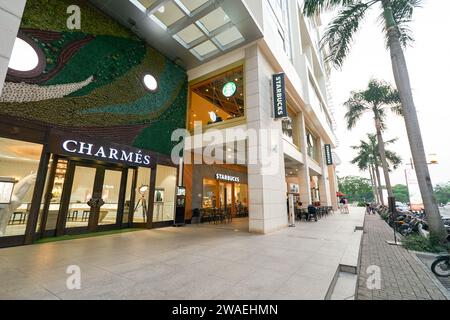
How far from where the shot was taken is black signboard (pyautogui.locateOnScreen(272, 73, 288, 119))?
8.91m

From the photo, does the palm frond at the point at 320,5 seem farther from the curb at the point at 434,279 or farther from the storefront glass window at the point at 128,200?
the storefront glass window at the point at 128,200

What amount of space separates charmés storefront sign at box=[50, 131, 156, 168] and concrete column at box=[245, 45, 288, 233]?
15.6 ft

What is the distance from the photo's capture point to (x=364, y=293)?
331 centimetres

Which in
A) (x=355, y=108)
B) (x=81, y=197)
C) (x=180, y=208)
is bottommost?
(x=180, y=208)

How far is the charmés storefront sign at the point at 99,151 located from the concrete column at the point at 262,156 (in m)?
4.75

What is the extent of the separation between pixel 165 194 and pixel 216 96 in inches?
291

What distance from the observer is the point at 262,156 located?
26.9ft

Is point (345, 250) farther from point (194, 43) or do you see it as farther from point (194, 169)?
point (194, 43)

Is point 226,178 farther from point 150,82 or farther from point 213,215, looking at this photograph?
point 150,82

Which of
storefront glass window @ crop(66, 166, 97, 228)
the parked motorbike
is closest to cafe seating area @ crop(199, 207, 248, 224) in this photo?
storefront glass window @ crop(66, 166, 97, 228)

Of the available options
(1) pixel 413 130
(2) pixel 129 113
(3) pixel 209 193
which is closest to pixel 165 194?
(3) pixel 209 193

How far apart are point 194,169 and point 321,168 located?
1400cm

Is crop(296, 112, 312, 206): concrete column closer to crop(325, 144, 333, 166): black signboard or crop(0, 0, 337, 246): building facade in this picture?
crop(0, 0, 337, 246): building facade

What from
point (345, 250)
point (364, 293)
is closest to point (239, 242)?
point (345, 250)
